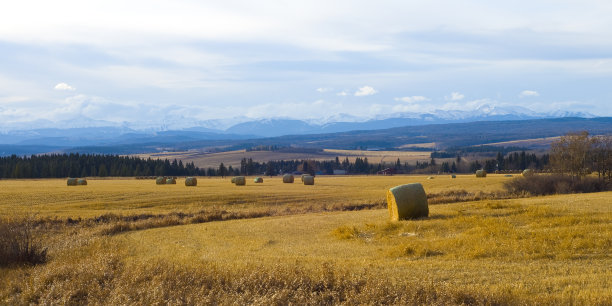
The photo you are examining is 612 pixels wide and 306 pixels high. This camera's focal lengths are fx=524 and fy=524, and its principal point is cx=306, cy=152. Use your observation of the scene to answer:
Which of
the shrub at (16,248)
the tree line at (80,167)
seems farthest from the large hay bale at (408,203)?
the tree line at (80,167)

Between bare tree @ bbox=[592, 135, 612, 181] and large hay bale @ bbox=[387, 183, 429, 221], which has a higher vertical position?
bare tree @ bbox=[592, 135, 612, 181]

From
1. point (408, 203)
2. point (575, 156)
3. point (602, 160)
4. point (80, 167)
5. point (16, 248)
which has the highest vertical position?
point (575, 156)

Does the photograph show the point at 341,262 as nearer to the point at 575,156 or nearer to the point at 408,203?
the point at 408,203

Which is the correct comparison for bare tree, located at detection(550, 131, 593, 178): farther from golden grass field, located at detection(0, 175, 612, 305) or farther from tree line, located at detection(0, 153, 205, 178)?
tree line, located at detection(0, 153, 205, 178)

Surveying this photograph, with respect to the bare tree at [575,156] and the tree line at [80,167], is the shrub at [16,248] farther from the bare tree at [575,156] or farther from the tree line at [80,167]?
the tree line at [80,167]

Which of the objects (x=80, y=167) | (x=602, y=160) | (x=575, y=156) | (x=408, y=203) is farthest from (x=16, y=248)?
(x=80, y=167)

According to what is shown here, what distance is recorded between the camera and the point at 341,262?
48.9ft

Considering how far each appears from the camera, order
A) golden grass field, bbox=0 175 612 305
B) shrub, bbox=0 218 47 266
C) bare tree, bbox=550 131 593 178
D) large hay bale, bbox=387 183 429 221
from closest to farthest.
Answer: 1. golden grass field, bbox=0 175 612 305
2. shrub, bbox=0 218 47 266
3. large hay bale, bbox=387 183 429 221
4. bare tree, bbox=550 131 593 178

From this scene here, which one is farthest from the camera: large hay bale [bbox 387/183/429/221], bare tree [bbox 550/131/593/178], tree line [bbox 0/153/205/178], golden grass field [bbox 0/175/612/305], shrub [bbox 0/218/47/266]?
tree line [bbox 0/153/205/178]

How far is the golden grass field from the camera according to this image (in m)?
10.7

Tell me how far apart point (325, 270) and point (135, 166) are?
11340 centimetres

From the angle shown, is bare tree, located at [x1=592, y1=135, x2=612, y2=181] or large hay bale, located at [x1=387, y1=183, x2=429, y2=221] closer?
large hay bale, located at [x1=387, y1=183, x2=429, y2=221]

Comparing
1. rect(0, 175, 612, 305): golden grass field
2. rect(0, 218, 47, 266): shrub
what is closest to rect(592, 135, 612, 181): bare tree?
rect(0, 175, 612, 305): golden grass field

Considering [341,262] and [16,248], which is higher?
[16,248]
